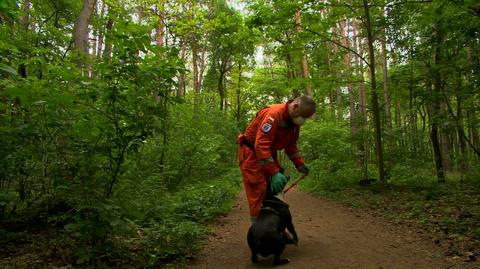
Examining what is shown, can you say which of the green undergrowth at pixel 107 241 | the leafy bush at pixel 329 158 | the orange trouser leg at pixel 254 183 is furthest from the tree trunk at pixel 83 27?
the leafy bush at pixel 329 158

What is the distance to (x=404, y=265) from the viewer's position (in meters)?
3.76

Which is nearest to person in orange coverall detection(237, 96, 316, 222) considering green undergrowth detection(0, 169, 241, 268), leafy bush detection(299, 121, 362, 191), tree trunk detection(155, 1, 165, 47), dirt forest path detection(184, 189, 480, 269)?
dirt forest path detection(184, 189, 480, 269)

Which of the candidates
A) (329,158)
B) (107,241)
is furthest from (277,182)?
(329,158)

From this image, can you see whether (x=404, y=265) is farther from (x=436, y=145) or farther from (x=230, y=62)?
(x=230, y=62)

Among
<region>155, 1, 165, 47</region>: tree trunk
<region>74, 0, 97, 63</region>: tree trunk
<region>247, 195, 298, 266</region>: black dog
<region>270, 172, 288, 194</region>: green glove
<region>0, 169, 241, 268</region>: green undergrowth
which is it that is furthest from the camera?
<region>155, 1, 165, 47</region>: tree trunk

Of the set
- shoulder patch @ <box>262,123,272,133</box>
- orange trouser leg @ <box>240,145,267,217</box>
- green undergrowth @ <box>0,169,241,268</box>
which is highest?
shoulder patch @ <box>262,123,272,133</box>

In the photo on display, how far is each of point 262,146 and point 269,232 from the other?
980mm

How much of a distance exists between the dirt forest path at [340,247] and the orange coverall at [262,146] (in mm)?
853

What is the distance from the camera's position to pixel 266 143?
12.9 feet

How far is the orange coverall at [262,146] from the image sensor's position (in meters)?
3.96

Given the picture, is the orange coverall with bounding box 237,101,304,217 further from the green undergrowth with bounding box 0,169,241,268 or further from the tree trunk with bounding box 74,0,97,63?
the tree trunk with bounding box 74,0,97,63

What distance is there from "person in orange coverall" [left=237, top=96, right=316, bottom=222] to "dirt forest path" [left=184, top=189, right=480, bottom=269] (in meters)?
0.81

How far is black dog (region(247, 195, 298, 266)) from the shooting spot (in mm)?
3736

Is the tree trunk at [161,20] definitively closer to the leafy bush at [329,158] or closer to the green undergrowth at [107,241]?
the leafy bush at [329,158]
